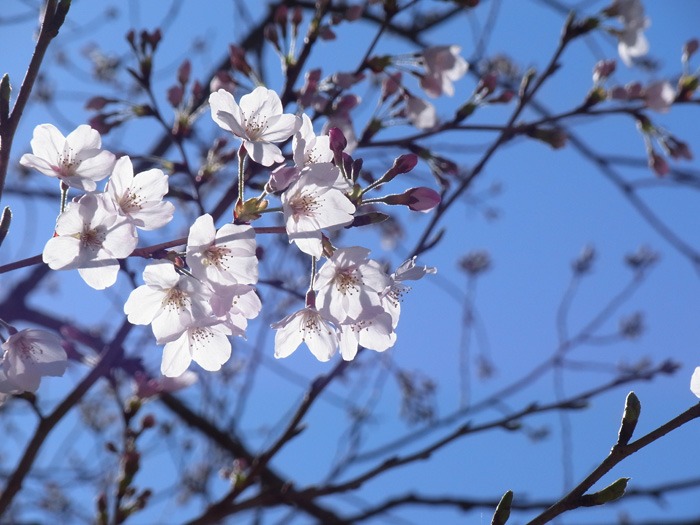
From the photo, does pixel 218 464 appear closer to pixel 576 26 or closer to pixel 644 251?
pixel 576 26

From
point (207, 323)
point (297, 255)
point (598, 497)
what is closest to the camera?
point (598, 497)

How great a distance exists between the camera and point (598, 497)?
36.9 inches

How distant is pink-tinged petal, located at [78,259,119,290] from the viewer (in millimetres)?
1092

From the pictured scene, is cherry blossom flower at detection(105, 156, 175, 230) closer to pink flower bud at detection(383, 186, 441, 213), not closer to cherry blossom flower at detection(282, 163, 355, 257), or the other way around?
cherry blossom flower at detection(282, 163, 355, 257)

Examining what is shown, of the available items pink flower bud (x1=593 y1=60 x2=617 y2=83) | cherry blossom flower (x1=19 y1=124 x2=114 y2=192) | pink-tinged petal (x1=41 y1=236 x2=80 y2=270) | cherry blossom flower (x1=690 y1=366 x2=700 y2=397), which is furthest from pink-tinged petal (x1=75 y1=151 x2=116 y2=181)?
pink flower bud (x1=593 y1=60 x2=617 y2=83)

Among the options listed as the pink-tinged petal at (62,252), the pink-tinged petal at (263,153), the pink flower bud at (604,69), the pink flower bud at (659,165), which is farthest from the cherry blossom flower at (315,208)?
the pink flower bud at (659,165)

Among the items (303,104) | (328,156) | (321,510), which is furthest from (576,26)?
(321,510)

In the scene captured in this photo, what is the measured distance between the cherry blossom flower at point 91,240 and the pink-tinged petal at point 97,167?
0.15 metres

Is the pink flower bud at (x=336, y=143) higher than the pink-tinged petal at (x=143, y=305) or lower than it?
higher

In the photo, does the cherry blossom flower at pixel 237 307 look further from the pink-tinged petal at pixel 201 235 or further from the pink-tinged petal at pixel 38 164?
the pink-tinged petal at pixel 38 164

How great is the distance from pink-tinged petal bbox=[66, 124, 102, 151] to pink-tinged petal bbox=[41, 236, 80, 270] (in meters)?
0.23

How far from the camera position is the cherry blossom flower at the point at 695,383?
978 millimetres

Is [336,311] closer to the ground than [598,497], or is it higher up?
higher up

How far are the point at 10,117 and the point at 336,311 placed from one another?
1.99 ft
